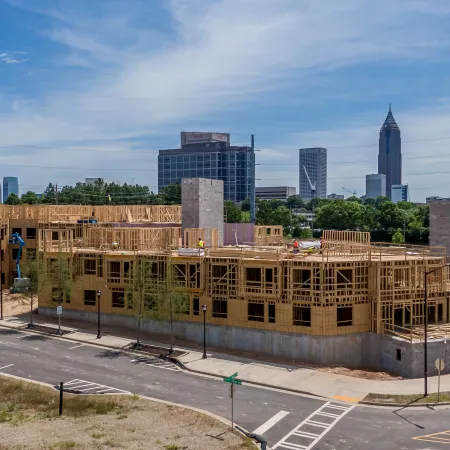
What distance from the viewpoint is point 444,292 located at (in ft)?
144

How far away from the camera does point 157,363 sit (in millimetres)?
39844

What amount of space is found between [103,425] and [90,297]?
25635 mm

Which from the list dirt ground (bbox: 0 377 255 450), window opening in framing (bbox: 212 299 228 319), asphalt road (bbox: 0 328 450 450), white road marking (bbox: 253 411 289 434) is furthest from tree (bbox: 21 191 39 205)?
white road marking (bbox: 253 411 289 434)

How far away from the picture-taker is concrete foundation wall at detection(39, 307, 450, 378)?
1502 inches

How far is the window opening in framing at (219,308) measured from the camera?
149ft

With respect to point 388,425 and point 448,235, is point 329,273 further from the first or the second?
point 448,235

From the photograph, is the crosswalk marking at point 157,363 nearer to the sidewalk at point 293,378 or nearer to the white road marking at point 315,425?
the sidewalk at point 293,378

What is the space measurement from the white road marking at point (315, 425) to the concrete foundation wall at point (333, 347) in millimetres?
8666

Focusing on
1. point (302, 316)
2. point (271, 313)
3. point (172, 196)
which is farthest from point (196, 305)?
point (172, 196)

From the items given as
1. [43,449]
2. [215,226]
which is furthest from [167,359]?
[215,226]

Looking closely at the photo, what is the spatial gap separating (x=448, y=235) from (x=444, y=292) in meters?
18.6

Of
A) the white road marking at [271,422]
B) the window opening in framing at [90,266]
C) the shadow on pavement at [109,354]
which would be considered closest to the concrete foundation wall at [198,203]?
the window opening in framing at [90,266]

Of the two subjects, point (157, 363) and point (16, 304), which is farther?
point (16, 304)

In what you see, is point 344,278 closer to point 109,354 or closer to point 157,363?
point 157,363
